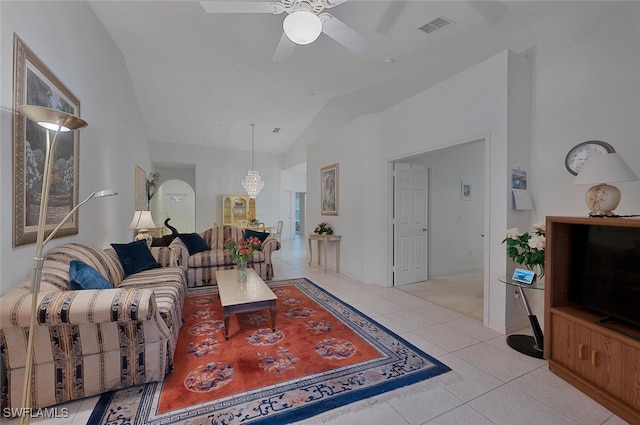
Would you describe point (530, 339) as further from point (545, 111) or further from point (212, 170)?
point (212, 170)

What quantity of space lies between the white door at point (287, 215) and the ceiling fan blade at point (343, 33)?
313 inches

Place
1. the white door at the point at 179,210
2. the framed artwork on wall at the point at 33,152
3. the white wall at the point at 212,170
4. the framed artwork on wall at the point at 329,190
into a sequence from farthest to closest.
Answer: the white door at the point at 179,210, the white wall at the point at 212,170, the framed artwork on wall at the point at 329,190, the framed artwork on wall at the point at 33,152

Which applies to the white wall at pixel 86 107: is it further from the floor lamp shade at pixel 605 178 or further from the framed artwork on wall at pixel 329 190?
the floor lamp shade at pixel 605 178

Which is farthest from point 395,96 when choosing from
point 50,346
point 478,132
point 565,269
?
point 50,346

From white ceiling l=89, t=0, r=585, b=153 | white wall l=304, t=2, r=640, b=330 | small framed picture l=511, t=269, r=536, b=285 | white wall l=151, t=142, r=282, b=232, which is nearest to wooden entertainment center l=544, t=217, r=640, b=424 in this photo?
small framed picture l=511, t=269, r=536, b=285

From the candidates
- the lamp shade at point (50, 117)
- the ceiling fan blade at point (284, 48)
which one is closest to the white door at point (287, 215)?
the ceiling fan blade at point (284, 48)

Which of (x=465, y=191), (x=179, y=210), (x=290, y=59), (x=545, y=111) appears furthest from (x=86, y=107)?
(x=179, y=210)

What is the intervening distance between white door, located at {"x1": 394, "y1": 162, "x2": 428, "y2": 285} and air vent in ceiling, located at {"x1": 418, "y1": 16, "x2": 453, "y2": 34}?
182cm

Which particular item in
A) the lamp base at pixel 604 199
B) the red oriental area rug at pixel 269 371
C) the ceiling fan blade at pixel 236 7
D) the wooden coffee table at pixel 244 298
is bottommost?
the red oriental area rug at pixel 269 371

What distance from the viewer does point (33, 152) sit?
198 cm

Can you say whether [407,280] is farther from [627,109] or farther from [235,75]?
[235,75]

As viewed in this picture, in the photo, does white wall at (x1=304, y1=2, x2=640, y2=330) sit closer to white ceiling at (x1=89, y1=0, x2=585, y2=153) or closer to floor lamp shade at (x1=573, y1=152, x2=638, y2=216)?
white ceiling at (x1=89, y1=0, x2=585, y2=153)

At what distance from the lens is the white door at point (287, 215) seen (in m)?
10.3

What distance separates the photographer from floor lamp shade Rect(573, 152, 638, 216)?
1.85 m
